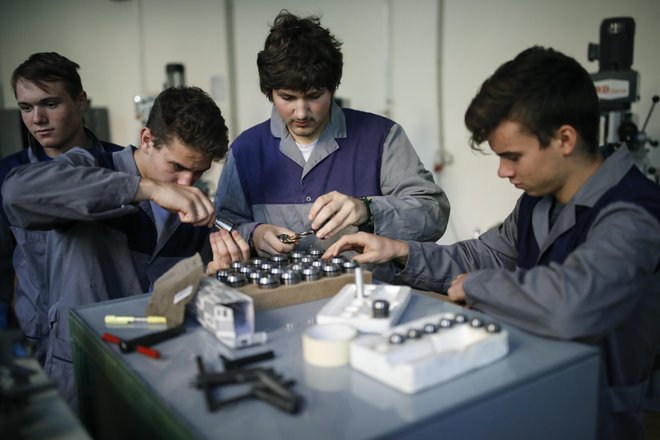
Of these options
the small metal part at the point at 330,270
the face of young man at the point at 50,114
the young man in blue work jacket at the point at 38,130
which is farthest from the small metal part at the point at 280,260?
the face of young man at the point at 50,114

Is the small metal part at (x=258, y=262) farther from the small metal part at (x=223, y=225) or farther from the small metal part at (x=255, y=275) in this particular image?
the small metal part at (x=223, y=225)

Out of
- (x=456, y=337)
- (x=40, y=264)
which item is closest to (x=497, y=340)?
(x=456, y=337)

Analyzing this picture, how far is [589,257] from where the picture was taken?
36.3 inches

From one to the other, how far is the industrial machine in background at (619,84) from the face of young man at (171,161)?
5.12ft

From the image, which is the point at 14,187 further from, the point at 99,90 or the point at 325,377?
the point at 99,90

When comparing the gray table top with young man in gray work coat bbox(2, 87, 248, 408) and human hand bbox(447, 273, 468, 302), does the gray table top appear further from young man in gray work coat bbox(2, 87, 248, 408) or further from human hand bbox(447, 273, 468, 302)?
young man in gray work coat bbox(2, 87, 248, 408)

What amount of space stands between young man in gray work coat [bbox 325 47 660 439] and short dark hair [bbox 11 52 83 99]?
1.19 m

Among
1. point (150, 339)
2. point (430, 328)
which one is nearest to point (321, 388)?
point (430, 328)

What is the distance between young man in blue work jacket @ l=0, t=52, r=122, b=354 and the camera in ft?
5.29

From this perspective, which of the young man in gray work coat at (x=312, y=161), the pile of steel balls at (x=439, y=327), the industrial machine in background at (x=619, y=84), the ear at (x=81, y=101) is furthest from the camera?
the industrial machine in background at (x=619, y=84)

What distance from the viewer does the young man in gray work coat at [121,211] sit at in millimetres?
1215

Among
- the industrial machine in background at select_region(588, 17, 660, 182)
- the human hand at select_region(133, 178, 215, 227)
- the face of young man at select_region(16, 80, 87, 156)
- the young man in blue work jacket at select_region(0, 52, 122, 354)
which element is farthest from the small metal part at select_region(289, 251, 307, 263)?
the industrial machine in background at select_region(588, 17, 660, 182)

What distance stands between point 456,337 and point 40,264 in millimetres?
1323

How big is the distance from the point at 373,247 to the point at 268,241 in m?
0.29
